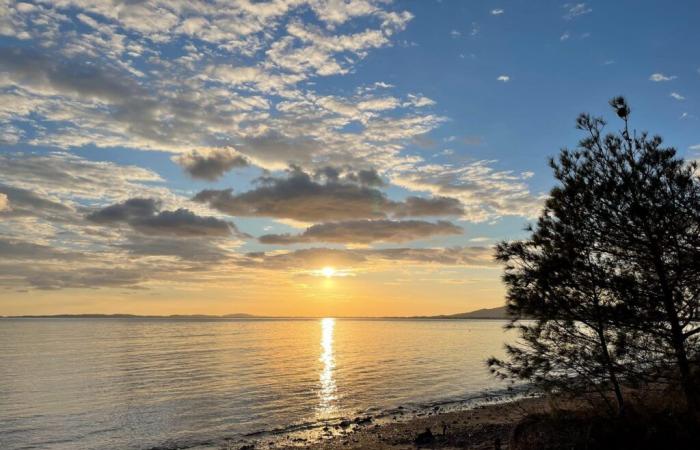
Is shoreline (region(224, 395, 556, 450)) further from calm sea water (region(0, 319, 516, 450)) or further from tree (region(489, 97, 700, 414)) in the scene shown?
tree (region(489, 97, 700, 414))

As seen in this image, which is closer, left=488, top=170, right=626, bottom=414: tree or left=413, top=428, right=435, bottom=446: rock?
left=488, top=170, right=626, bottom=414: tree

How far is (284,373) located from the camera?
54000 millimetres

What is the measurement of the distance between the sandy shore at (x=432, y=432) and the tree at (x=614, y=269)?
571 centimetres

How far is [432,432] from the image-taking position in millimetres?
23469

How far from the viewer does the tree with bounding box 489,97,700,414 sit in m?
11.4

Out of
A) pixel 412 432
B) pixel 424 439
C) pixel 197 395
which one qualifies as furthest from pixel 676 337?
pixel 197 395

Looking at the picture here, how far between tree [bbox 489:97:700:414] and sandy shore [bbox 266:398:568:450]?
5.71m

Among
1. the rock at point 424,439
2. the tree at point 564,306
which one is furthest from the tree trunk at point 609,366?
the rock at point 424,439

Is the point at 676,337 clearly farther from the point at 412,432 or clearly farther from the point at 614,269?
the point at 412,432

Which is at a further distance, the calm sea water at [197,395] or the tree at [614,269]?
the calm sea water at [197,395]

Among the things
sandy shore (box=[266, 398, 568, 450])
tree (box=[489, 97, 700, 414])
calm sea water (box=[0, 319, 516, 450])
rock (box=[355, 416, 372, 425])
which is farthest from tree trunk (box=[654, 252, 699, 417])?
calm sea water (box=[0, 319, 516, 450])

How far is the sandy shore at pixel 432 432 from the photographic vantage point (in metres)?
20.6

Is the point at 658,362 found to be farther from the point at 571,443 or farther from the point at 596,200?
the point at 596,200

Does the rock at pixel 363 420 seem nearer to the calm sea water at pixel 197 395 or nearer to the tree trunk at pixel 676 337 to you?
the calm sea water at pixel 197 395
